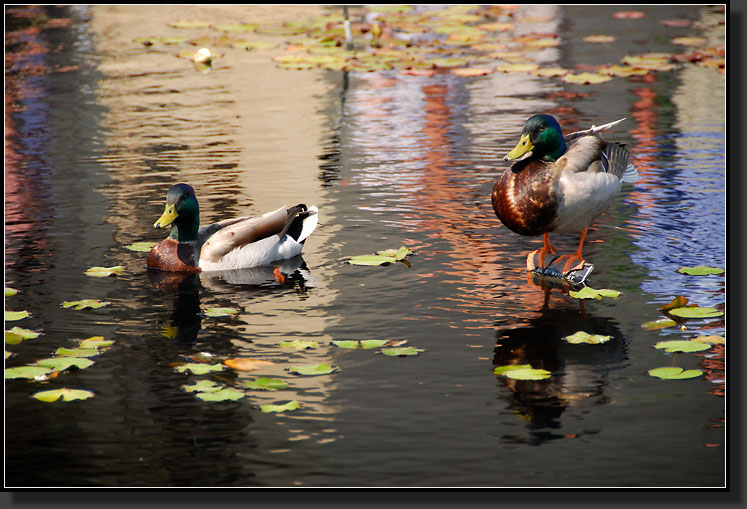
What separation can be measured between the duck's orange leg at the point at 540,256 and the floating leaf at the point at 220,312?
6.58 feet

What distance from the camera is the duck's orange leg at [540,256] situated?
7.08 metres

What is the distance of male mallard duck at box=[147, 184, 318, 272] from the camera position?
23.5 feet

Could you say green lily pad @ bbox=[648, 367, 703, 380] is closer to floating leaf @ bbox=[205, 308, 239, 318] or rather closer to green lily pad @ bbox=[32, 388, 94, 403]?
floating leaf @ bbox=[205, 308, 239, 318]

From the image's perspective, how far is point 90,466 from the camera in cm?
456

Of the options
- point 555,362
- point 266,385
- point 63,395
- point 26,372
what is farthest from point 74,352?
point 555,362

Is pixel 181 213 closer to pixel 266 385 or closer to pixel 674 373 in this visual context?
pixel 266 385

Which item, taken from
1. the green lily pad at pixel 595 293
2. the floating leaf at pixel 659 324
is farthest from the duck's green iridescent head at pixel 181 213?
the floating leaf at pixel 659 324

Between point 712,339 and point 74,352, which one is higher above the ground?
point 74,352

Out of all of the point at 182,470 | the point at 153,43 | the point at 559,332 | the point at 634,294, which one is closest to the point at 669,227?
→ the point at 634,294

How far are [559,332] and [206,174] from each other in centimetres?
456

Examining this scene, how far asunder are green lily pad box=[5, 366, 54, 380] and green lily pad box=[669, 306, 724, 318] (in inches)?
137

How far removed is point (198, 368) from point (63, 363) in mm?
714

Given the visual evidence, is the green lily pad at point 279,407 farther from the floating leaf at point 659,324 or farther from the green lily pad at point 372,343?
the floating leaf at point 659,324

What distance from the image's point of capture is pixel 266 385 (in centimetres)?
526
